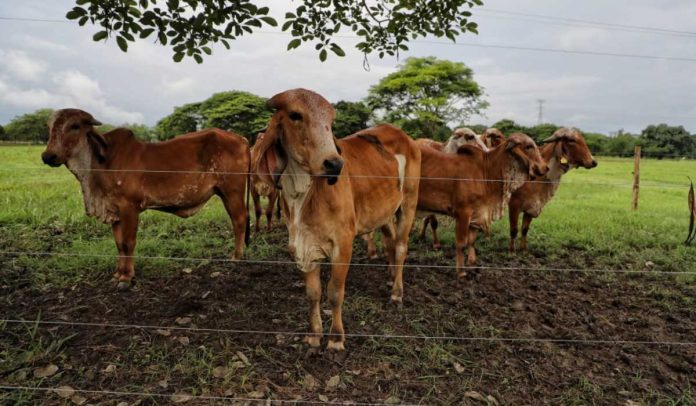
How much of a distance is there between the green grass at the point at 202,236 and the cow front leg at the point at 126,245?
0.38 meters

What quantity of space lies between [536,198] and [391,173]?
316cm

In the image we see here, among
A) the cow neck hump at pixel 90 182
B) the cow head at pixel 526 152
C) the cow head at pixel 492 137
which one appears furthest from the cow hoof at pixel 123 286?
the cow head at pixel 492 137

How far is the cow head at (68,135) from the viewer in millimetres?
3906

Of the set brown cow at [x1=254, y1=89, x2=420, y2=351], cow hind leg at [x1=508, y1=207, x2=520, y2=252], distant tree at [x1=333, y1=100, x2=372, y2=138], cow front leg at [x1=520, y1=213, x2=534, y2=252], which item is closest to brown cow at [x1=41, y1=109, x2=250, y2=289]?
brown cow at [x1=254, y1=89, x2=420, y2=351]

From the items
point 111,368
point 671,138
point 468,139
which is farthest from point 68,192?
point 671,138

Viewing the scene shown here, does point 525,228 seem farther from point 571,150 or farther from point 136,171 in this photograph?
point 136,171

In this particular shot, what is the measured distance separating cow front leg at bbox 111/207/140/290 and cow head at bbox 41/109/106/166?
0.71m

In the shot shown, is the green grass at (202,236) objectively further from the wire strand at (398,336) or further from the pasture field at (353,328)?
the wire strand at (398,336)

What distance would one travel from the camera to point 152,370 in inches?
114

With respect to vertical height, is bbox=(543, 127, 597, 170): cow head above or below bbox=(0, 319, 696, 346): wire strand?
above

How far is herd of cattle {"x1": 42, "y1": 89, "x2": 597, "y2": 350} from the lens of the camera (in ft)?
8.91

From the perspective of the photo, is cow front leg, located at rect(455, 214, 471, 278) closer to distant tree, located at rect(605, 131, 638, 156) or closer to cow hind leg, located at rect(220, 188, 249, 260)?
cow hind leg, located at rect(220, 188, 249, 260)

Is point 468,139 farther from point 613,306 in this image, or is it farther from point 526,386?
point 526,386

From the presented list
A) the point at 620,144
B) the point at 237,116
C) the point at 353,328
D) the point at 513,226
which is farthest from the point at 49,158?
the point at 620,144
